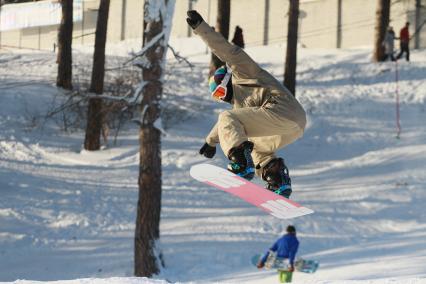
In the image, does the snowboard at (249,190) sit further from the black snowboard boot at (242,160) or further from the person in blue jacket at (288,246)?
the person in blue jacket at (288,246)

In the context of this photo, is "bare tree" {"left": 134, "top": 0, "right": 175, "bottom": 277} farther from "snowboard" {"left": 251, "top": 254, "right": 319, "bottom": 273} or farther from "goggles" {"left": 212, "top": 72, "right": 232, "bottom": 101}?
"goggles" {"left": 212, "top": 72, "right": 232, "bottom": 101}

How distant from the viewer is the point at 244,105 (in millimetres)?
7258

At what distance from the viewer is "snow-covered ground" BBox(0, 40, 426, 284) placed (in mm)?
14352

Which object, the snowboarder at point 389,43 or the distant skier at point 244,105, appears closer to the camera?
the distant skier at point 244,105

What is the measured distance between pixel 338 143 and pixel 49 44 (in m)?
21.9

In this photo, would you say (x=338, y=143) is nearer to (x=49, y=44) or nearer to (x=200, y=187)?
(x=200, y=187)

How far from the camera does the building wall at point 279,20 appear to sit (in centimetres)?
2925

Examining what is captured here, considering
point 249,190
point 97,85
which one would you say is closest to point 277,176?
point 249,190

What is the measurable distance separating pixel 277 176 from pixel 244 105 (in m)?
0.78

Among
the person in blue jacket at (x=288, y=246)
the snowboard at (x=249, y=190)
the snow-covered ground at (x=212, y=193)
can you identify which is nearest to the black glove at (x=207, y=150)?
the snowboard at (x=249, y=190)

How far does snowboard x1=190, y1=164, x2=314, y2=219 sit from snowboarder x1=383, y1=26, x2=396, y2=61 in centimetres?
1785

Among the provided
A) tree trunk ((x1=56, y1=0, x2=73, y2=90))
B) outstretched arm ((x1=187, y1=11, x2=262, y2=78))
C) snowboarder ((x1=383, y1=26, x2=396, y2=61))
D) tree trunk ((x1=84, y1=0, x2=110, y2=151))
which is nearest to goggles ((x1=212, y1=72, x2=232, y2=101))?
outstretched arm ((x1=187, y1=11, x2=262, y2=78))

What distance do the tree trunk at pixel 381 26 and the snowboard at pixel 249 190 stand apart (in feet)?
61.3

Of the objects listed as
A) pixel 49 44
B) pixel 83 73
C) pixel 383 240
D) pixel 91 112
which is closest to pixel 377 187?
pixel 383 240
